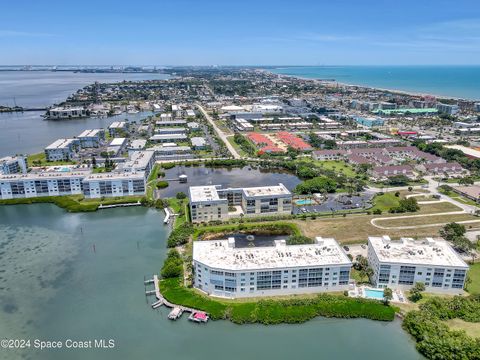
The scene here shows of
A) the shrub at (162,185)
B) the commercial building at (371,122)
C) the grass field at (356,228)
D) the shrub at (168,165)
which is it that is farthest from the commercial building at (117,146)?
the commercial building at (371,122)

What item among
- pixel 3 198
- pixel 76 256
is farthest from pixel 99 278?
pixel 3 198

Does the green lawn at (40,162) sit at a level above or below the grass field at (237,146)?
below

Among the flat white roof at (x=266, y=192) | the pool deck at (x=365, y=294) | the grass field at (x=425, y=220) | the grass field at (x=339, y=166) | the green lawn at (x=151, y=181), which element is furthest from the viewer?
the grass field at (x=339, y=166)

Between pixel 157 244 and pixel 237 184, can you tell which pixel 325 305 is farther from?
pixel 237 184

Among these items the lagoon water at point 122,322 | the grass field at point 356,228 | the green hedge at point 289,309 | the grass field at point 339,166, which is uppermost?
the grass field at point 339,166

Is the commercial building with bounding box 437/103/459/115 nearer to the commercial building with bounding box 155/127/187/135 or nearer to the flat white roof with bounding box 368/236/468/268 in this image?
the commercial building with bounding box 155/127/187/135

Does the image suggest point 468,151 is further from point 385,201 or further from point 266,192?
point 266,192

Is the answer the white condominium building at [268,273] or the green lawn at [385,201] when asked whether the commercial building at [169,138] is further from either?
the white condominium building at [268,273]

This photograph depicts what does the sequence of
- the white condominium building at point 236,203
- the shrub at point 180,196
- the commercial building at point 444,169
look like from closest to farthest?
the white condominium building at point 236,203
the shrub at point 180,196
the commercial building at point 444,169
